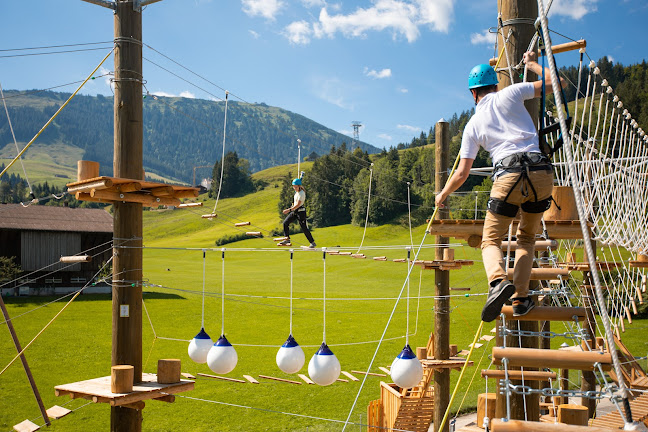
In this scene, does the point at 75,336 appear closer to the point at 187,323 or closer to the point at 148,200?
the point at 187,323

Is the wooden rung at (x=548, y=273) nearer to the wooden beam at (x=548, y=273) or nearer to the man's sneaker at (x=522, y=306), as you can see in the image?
the wooden beam at (x=548, y=273)

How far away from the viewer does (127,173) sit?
8391 mm

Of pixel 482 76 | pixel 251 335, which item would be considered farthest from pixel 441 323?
pixel 251 335

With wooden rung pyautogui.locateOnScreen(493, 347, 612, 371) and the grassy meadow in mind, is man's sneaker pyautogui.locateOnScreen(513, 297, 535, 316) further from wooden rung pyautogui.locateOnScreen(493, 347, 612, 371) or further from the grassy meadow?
the grassy meadow

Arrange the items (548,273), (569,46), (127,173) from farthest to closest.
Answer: (127,173), (569,46), (548,273)

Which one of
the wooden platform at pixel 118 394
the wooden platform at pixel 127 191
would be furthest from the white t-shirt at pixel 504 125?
the wooden platform at pixel 118 394

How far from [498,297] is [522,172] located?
878 millimetres

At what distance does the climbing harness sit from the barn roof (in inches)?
1365

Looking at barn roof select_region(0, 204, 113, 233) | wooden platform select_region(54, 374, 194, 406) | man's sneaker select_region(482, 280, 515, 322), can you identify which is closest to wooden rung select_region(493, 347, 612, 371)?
man's sneaker select_region(482, 280, 515, 322)

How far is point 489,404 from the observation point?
20.4 feet

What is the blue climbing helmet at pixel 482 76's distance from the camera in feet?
14.3

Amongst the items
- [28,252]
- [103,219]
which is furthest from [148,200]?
[103,219]

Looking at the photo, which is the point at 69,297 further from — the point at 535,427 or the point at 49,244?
the point at 535,427

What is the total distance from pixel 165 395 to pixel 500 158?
606 centimetres
